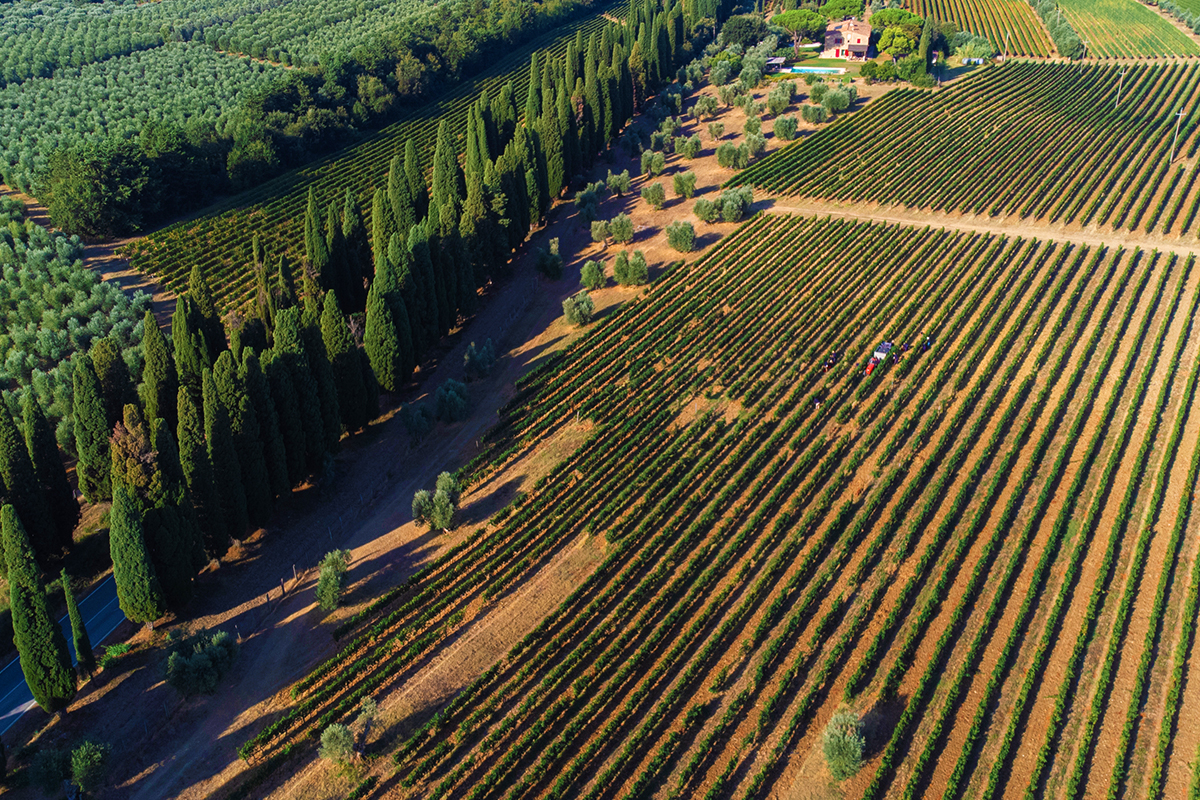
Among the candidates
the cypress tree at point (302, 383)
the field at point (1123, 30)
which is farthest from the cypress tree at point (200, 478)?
the field at point (1123, 30)

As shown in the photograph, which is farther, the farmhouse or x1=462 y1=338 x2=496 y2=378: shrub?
the farmhouse

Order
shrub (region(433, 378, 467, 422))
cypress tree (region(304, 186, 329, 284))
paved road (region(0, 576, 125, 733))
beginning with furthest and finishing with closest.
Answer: cypress tree (region(304, 186, 329, 284)) < shrub (region(433, 378, 467, 422)) < paved road (region(0, 576, 125, 733))

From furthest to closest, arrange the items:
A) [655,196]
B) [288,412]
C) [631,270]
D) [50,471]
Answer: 1. [655,196]
2. [631,270]
3. [288,412]
4. [50,471]

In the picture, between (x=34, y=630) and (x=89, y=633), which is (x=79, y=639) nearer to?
(x=34, y=630)

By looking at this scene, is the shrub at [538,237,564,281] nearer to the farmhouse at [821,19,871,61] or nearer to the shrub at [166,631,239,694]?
the shrub at [166,631,239,694]

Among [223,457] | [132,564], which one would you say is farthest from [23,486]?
[223,457]

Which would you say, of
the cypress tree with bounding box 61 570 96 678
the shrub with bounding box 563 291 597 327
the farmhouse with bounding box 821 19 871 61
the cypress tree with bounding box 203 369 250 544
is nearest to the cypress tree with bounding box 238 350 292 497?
the cypress tree with bounding box 203 369 250 544

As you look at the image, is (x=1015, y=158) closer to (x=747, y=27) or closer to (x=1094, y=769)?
(x=747, y=27)
